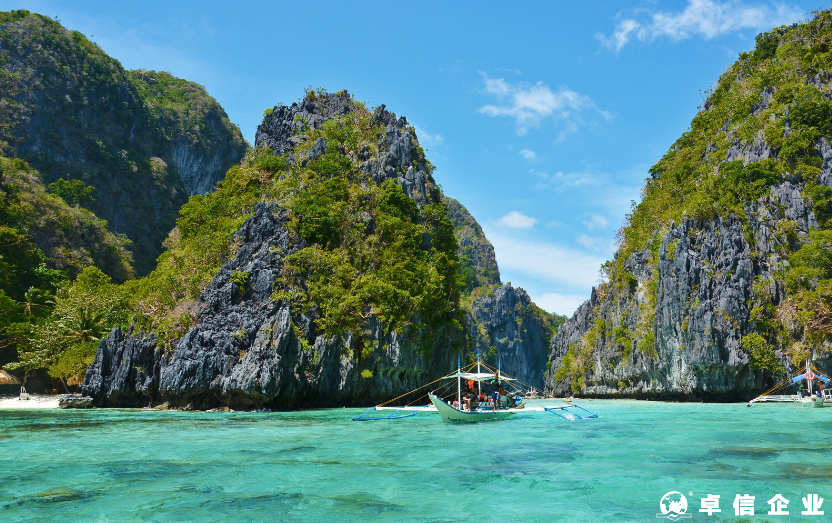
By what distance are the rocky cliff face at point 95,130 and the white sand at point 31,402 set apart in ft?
105

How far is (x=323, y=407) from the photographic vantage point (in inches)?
1382

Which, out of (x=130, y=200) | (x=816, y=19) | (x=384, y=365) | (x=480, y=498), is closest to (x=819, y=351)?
(x=384, y=365)

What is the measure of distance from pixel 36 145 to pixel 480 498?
249 ft

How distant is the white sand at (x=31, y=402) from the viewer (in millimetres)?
33438

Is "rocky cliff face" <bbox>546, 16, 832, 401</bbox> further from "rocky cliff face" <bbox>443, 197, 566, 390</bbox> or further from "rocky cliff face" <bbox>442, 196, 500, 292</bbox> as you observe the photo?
"rocky cliff face" <bbox>442, 196, 500, 292</bbox>

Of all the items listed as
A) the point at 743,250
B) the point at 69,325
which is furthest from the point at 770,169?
the point at 69,325

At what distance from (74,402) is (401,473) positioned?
3133 centimetres

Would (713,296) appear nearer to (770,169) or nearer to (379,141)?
(770,169)

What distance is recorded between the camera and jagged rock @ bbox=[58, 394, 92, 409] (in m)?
33.3

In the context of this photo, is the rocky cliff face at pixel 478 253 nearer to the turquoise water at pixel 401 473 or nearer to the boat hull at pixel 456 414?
the boat hull at pixel 456 414

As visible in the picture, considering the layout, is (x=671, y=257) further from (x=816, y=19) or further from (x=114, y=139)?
(x=114, y=139)

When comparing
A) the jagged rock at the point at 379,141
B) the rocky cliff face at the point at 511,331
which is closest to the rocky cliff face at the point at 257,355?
the jagged rock at the point at 379,141

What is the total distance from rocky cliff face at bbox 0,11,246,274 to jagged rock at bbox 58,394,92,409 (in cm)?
3771

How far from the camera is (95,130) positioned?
73938mm
